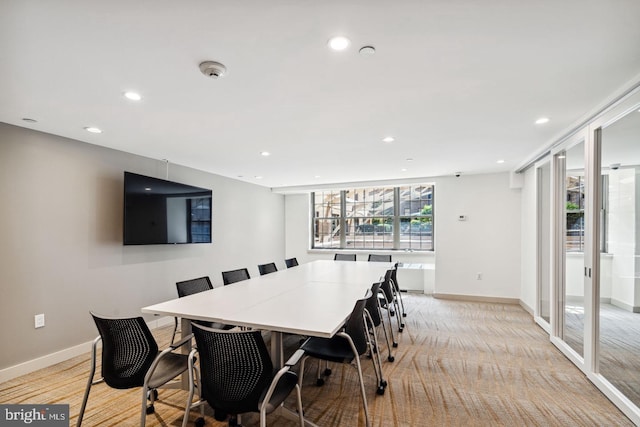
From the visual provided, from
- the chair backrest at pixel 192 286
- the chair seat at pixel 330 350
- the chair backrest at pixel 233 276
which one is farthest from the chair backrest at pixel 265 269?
the chair seat at pixel 330 350

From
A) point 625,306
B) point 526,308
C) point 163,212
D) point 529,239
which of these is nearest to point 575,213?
point 625,306

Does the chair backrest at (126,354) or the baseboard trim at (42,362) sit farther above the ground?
the chair backrest at (126,354)

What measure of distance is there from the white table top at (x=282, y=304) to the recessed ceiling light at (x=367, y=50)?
1.67 metres

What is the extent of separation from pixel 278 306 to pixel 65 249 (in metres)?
2.58

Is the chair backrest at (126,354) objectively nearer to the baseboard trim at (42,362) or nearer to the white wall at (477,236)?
the baseboard trim at (42,362)

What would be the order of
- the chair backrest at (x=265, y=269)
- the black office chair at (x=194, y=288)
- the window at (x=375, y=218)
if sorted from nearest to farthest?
the black office chair at (x=194, y=288) < the chair backrest at (x=265, y=269) < the window at (x=375, y=218)

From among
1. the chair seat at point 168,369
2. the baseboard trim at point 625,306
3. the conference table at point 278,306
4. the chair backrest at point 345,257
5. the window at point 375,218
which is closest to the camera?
the chair seat at point 168,369

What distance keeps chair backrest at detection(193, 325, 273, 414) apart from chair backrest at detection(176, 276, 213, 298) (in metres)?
1.45

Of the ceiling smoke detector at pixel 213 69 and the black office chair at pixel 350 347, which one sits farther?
the black office chair at pixel 350 347

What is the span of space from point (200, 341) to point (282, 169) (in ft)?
12.3

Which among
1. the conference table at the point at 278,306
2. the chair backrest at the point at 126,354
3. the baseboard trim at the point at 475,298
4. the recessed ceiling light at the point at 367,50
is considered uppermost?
the recessed ceiling light at the point at 367,50

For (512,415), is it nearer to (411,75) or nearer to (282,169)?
(411,75)

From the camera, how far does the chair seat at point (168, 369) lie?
1.94 m

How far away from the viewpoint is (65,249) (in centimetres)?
329
